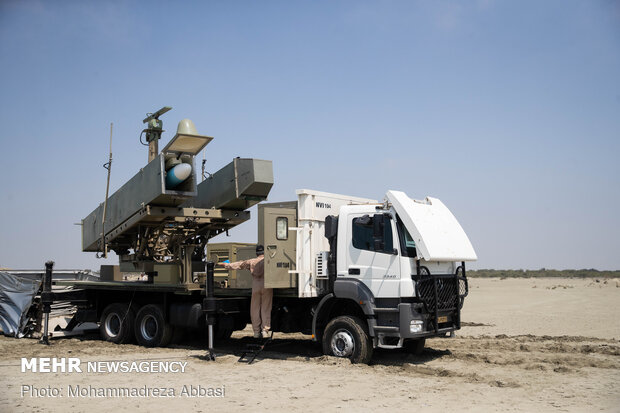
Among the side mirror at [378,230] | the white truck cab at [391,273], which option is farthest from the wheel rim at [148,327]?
the side mirror at [378,230]

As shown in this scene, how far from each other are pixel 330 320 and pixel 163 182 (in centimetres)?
415

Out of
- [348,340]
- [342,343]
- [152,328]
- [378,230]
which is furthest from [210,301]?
[378,230]

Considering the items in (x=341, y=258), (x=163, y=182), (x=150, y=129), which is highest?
(x=150, y=129)

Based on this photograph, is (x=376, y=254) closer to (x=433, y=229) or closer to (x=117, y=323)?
(x=433, y=229)

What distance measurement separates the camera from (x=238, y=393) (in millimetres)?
7980

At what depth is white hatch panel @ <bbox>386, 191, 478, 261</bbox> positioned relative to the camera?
958 cm

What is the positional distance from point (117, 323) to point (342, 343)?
20.4 feet

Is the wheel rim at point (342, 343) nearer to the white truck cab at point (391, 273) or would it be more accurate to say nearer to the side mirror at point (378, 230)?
the white truck cab at point (391, 273)

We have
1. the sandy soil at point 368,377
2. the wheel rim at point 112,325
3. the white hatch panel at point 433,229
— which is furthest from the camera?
the wheel rim at point 112,325

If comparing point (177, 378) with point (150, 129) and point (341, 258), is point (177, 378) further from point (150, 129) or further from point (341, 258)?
point (150, 129)

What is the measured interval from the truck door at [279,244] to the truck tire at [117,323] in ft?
14.8

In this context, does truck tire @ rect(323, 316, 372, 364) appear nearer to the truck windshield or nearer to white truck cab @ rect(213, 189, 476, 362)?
white truck cab @ rect(213, 189, 476, 362)

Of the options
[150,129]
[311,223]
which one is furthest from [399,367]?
[150,129]

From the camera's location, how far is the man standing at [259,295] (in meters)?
10.9
